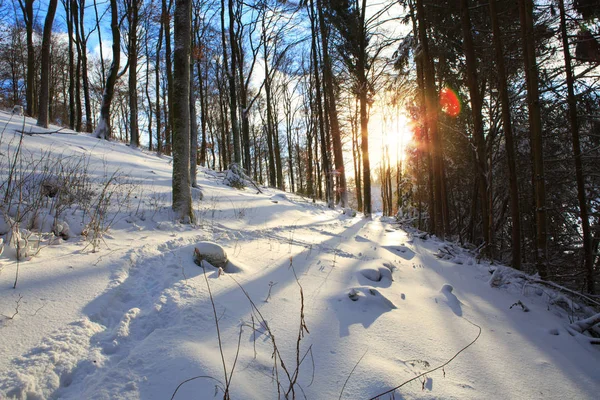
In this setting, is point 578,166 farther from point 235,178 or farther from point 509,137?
point 235,178

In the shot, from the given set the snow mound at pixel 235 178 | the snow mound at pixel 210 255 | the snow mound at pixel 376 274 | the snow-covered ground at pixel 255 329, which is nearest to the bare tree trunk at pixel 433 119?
the snow-covered ground at pixel 255 329

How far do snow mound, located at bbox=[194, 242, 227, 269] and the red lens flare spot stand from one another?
8588mm

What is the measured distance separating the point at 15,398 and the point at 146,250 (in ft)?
5.87

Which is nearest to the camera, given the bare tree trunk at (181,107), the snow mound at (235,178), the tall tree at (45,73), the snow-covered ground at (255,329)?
the snow-covered ground at (255,329)

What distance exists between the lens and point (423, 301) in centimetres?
283

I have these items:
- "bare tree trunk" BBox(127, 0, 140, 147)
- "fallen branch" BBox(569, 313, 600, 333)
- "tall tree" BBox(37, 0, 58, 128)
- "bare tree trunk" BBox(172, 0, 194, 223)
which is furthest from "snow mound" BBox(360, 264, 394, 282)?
"bare tree trunk" BBox(127, 0, 140, 147)

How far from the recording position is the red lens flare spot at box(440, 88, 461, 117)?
8.46 metres

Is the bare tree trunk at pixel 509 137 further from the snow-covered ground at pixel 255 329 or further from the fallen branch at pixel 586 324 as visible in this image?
the fallen branch at pixel 586 324

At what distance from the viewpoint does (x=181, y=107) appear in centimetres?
436

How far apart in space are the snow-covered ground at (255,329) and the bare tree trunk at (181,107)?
2.67ft

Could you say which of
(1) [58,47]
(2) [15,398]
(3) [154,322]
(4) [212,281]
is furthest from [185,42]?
(1) [58,47]

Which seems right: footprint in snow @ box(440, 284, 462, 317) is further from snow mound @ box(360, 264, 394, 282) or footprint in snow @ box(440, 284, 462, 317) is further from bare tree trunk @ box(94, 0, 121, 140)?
bare tree trunk @ box(94, 0, 121, 140)

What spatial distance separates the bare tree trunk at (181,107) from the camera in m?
4.34

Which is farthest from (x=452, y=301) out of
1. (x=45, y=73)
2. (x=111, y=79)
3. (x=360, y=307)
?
(x=111, y=79)
